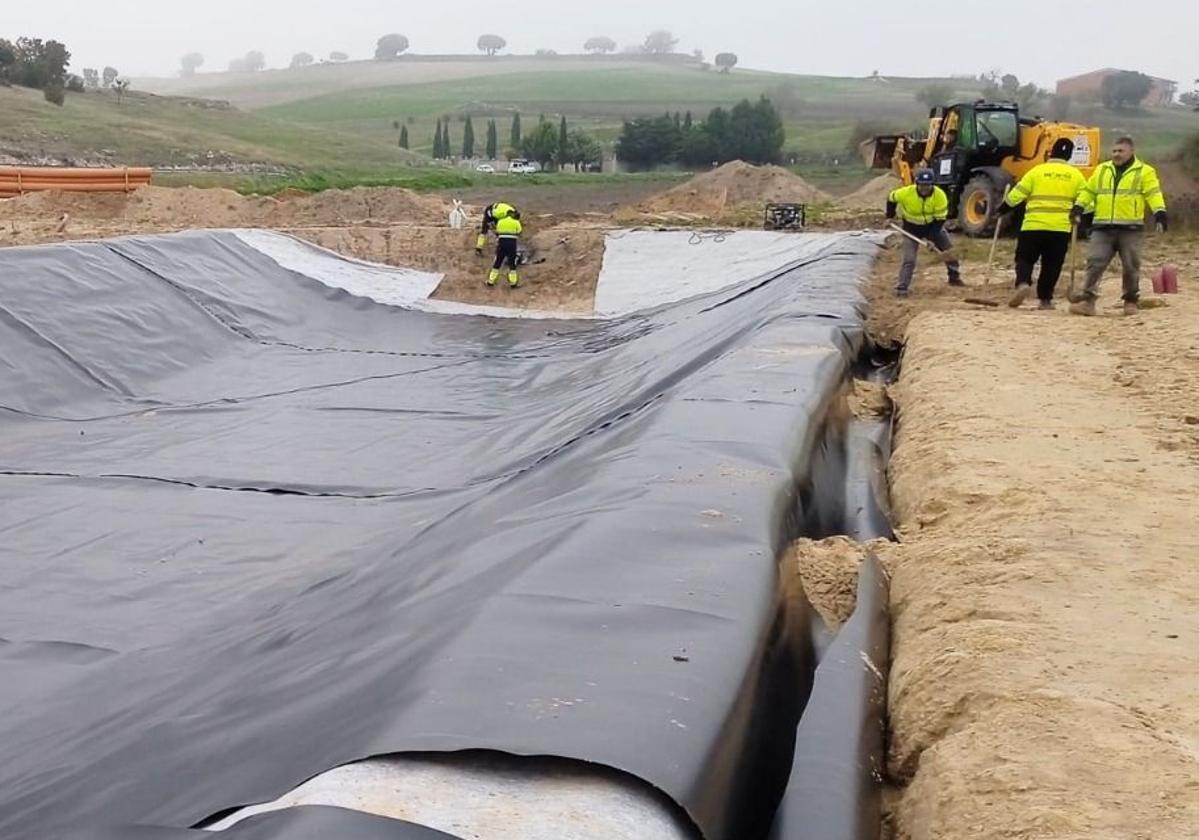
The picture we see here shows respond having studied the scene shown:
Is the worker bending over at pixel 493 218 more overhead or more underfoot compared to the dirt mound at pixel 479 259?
more overhead

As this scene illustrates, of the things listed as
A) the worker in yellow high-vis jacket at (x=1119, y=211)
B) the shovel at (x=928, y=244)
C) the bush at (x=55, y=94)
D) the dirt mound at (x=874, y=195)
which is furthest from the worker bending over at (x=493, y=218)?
the bush at (x=55, y=94)

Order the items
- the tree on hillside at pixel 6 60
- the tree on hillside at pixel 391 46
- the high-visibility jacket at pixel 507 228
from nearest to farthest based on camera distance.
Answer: the high-visibility jacket at pixel 507 228 → the tree on hillside at pixel 6 60 → the tree on hillside at pixel 391 46

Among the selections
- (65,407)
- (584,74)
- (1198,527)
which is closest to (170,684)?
(1198,527)

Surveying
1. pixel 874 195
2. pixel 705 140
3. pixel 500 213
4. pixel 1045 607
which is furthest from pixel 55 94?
pixel 1045 607

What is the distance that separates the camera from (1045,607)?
2.54 metres

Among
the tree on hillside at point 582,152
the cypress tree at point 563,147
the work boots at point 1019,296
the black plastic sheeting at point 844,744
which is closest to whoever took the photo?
the black plastic sheeting at point 844,744

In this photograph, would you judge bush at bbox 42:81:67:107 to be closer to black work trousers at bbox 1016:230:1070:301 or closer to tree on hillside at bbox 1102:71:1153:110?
black work trousers at bbox 1016:230:1070:301

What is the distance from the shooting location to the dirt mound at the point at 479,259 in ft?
38.6

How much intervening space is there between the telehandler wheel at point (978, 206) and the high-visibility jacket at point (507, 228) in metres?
5.61

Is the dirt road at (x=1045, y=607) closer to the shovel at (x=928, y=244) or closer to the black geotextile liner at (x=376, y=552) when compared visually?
the black geotextile liner at (x=376, y=552)

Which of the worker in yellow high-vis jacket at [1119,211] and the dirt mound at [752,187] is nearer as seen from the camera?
the worker in yellow high-vis jacket at [1119,211]

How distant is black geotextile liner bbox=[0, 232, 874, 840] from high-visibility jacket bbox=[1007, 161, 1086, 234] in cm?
157

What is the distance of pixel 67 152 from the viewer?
1271 inches

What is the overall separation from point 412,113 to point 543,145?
34.9m
